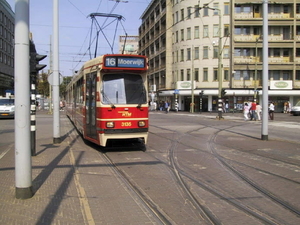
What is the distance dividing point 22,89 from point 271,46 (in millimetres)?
51289

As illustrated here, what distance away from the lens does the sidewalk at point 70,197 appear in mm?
4547

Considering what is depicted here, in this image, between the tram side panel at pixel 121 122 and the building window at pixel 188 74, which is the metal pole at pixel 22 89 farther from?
the building window at pixel 188 74

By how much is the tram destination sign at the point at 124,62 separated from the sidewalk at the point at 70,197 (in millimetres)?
2923

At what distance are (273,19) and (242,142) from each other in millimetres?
43358

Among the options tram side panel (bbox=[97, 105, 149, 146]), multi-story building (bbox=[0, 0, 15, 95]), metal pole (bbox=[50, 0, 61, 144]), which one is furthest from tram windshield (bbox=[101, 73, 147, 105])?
multi-story building (bbox=[0, 0, 15, 95])

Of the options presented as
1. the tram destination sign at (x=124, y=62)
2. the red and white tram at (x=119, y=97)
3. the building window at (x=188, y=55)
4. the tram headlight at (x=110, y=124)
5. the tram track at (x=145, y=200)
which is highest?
the building window at (x=188, y=55)

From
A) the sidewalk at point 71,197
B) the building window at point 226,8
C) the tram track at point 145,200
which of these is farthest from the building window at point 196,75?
the tram track at point 145,200

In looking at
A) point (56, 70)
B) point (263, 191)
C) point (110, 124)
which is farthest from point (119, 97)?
point (263, 191)

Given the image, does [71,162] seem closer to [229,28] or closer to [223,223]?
[223,223]

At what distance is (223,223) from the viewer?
174 inches

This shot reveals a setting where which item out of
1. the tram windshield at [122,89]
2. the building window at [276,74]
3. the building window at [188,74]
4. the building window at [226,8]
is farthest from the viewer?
the building window at [188,74]

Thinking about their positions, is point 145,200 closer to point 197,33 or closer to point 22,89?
point 22,89

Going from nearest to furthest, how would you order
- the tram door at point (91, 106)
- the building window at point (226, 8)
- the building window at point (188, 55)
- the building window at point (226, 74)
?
the tram door at point (91, 106)
the building window at point (226, 8)
the building window at point (226, 74)
the building window at point (188, 55)

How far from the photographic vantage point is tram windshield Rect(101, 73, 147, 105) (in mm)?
9820
